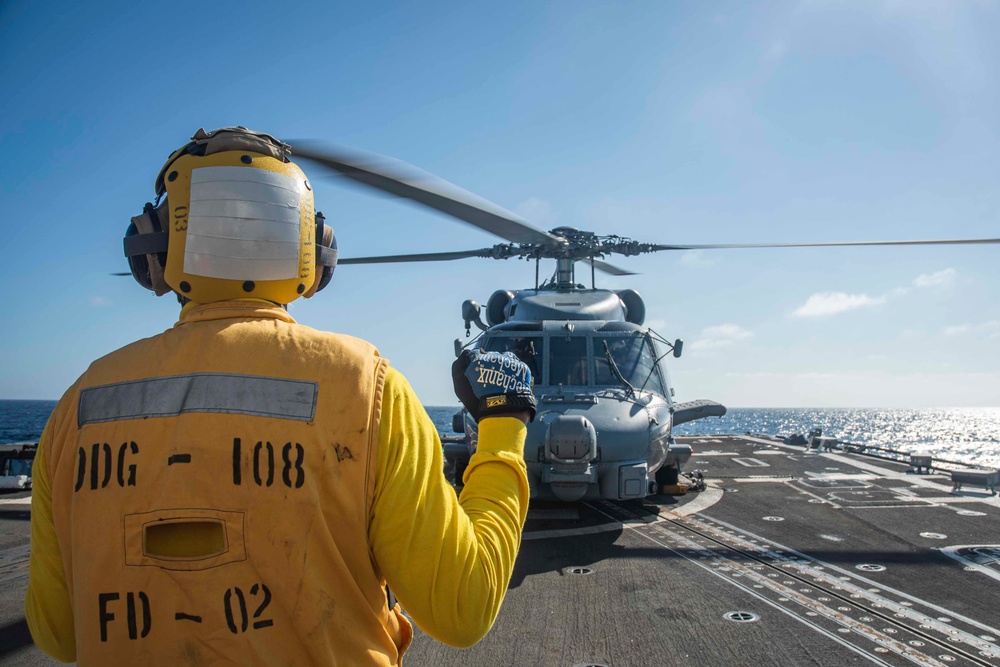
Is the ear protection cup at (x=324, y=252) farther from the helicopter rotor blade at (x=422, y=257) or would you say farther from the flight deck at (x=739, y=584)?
the helicopter rotor blade at (x=422, y=257)

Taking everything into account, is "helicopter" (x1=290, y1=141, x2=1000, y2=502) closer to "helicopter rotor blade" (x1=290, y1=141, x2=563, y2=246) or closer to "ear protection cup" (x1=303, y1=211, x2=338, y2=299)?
"helicopter rotor blade" (x1=290, y1=141, x2=563, y2=246)

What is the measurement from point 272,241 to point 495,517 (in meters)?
0.84

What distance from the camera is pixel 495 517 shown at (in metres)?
1.47

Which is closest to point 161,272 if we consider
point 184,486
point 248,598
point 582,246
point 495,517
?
point 184,486

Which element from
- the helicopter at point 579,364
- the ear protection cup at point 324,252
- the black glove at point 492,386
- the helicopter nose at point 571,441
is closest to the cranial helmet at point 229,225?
the ear protection cup at point 324,252

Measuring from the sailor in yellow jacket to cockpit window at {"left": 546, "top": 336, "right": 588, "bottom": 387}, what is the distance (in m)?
7.25

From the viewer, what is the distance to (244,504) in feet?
4.11

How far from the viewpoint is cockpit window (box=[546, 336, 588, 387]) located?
28.5 feet

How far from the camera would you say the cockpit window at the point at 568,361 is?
28.5ft

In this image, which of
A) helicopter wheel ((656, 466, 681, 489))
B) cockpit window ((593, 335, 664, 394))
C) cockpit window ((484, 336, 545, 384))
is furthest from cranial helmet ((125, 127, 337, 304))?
helicopter wheel ((656, 466, 681, 489))

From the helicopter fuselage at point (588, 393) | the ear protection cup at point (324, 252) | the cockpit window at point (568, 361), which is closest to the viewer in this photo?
the ear protection cup at point (324, 252)

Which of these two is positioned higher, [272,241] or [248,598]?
[272,241]

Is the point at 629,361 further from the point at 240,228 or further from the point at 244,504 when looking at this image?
the point at 244,504

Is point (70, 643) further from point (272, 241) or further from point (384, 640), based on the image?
point (272, 241)
